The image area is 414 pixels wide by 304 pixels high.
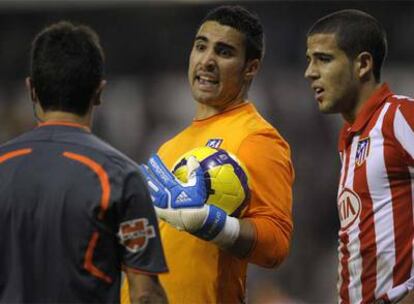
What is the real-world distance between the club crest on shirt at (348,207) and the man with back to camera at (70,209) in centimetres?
115

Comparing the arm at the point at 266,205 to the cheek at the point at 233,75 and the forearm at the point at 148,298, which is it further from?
the forearm at the point at 148,298

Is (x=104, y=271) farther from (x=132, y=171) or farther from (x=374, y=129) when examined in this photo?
(x=374, y=129)

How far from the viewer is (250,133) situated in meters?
4.45

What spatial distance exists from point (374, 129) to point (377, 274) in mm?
575

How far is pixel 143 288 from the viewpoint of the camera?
10.8 ft

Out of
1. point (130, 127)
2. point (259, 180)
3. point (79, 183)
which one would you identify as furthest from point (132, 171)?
point (130, 127)

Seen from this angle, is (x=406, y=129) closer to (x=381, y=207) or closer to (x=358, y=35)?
(x=381, y=207)

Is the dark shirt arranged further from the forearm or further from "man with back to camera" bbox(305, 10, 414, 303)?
"man with back to camera" bbox(305, 10, 414, 303)

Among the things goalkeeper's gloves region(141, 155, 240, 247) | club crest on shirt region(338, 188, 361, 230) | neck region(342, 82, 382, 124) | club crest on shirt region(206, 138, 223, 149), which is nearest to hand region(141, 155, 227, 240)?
goalkeeper's gloves region(141, 155, 240, 247)

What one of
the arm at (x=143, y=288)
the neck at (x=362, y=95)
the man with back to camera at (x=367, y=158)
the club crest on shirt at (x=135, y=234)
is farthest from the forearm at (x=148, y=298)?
the neck at (x=362, y=95)

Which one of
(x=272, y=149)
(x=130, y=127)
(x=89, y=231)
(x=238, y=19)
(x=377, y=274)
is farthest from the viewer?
(x=130, y=127)

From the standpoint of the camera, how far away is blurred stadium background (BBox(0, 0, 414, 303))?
8594 millimetres

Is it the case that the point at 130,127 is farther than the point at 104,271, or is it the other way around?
the point at 130,127

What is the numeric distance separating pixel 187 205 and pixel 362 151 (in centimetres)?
78
